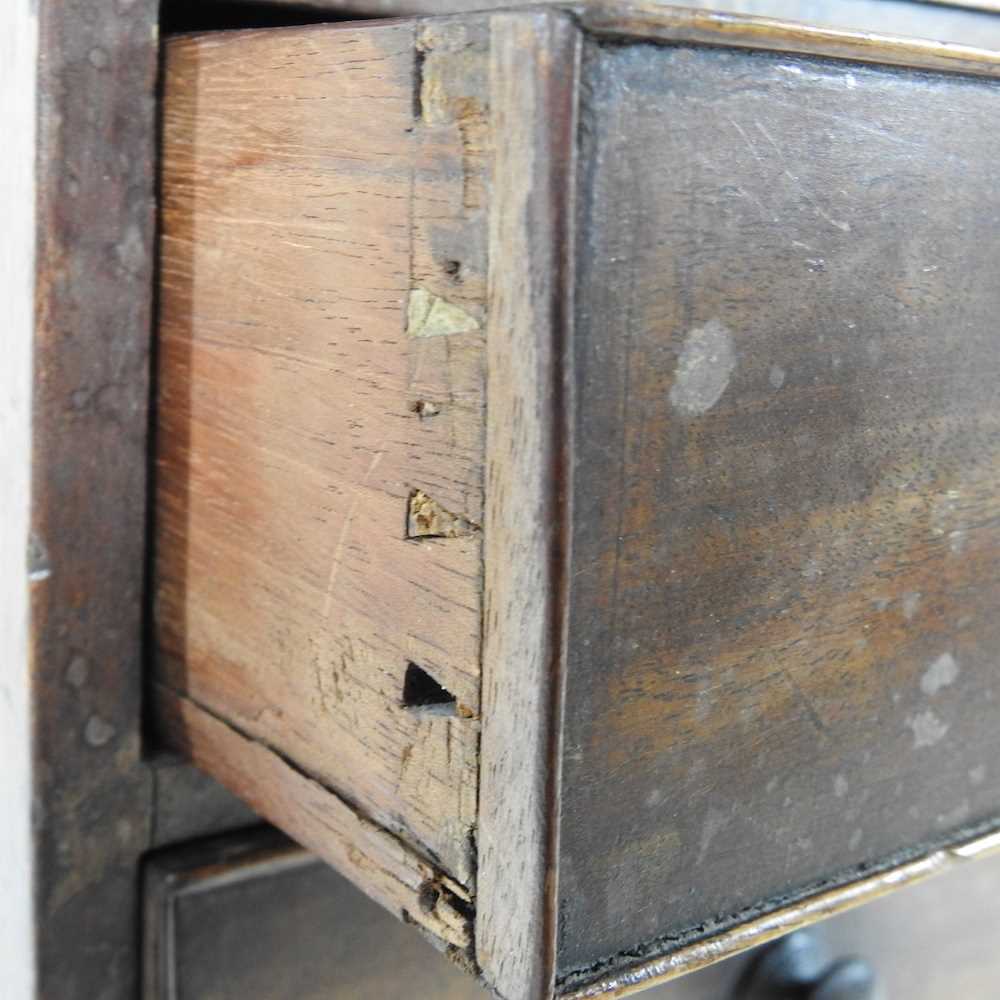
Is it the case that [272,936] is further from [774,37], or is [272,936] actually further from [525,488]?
[774,37]

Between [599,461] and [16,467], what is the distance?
36cm

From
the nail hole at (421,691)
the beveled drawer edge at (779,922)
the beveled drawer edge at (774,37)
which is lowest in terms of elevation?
the beveled drawer edge at (779,922)

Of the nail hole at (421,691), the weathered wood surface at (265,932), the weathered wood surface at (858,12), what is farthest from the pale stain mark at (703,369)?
the weathered wood surface at (265,932)

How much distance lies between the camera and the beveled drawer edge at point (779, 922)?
484 millimetres

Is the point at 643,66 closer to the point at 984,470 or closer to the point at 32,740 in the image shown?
the point at 984,470

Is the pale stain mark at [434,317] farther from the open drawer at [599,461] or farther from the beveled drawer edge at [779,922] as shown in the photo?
the beveled drawer edge at [779,922]

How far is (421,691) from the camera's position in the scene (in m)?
0.49

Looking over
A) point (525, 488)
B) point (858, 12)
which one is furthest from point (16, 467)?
point (858, 12)

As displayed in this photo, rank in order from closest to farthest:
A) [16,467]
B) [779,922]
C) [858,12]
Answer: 1. [779,922]
2. [16,467]
3. [858,12]

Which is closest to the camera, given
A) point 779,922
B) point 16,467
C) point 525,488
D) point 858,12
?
point 525,488

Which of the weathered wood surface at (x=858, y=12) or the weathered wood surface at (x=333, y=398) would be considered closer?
the weathered wood surface at (x=333, y=398)

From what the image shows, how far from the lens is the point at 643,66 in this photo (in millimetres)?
422

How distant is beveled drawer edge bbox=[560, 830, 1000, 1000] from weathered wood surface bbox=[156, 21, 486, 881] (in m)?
0.08

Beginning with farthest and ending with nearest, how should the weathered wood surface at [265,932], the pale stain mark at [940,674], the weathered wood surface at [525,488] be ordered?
the weathered wood surface at [265,932] → the pale stain mark at [940,674] → the weathered wood surface at [525,488]
